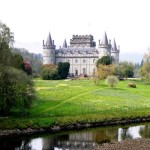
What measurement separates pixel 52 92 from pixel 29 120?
83.3 feet

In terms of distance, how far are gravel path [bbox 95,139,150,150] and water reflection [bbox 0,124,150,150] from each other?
1525mm

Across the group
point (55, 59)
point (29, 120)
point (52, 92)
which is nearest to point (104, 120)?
point (29, 120)

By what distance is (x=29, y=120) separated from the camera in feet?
122

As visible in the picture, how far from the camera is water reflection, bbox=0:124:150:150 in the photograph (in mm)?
31047

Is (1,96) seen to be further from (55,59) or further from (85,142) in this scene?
(55,59)

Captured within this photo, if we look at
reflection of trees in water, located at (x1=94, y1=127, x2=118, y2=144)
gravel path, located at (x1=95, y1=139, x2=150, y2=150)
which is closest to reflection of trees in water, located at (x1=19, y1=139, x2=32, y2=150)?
gravel path, located at (x1=95, y1=139, x2=150, y2=150)

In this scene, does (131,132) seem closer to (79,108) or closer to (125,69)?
(79,108)

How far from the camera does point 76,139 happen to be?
112 feet

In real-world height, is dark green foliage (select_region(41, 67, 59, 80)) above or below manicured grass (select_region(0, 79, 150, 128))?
above

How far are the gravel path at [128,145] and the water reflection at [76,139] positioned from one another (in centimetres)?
153

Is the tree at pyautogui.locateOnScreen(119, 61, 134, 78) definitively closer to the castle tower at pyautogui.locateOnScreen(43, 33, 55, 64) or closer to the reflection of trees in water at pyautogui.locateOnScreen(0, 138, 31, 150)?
the castle tower at pyautogui.locateOnScreen(43, 33, 55, 64)

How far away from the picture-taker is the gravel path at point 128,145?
28.7 meters

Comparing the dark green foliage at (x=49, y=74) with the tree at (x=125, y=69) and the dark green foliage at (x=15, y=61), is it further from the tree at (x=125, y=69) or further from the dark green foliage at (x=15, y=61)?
the dark green foliage at (x=15, y=61)

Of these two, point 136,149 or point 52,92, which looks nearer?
point 136,149
